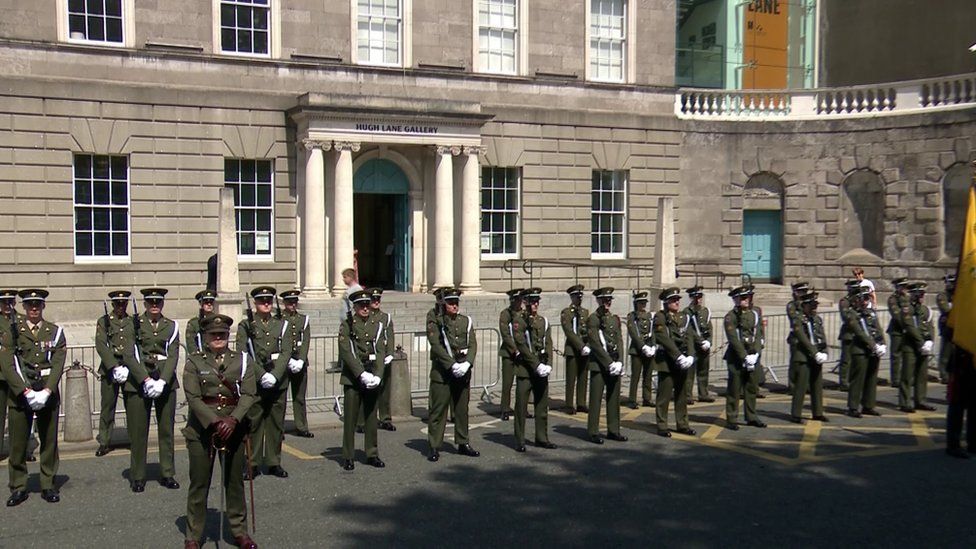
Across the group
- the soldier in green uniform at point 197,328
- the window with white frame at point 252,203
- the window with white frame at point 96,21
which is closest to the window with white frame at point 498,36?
the window with white frame at point 252,203

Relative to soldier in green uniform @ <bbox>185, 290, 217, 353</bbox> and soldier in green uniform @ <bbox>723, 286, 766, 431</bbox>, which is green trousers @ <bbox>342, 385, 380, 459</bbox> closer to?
soldier in green uniform @ <bbox>185, 290, 217, 353</bbox>

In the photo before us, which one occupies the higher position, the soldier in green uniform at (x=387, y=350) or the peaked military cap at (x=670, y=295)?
the peaked military cap at (x=670, y=295)

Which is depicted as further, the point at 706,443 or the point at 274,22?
the point at 274,22

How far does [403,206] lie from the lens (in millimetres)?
26359

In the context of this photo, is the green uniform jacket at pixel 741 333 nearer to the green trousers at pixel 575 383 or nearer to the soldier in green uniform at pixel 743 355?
the soldier in green uniform at pixel 743 355

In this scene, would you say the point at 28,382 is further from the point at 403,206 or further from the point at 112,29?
the point at 403,206

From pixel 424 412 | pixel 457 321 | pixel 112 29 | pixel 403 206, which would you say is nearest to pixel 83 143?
pixel 112 29

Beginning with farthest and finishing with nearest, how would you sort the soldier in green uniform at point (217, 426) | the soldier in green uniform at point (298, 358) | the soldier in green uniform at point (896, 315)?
the soldier in green uniform at point (896, 315)
the soldier in green uniform at point (298, 358)
the soldier in green uniform at point (217, 426)

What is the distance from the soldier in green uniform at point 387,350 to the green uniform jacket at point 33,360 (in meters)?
3.56

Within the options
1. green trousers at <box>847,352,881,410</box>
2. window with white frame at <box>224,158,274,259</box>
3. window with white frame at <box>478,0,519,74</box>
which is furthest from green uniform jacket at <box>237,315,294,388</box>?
window with white frame at <box>478,0,519,74</box>

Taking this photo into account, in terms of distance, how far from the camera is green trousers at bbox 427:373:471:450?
11.9m

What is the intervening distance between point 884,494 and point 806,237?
20.4m

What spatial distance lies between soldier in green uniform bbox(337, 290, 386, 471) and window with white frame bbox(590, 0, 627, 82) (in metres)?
17.6

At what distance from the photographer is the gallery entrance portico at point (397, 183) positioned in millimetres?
23672
